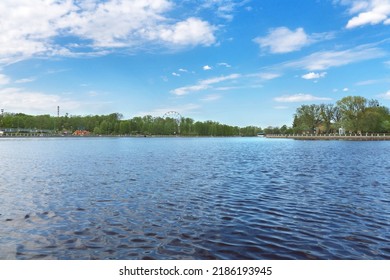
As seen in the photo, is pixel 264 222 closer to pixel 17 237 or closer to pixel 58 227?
pixel 58 227

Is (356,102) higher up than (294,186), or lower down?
higher up

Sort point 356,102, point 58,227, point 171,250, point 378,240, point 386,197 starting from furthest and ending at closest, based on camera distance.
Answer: point 356,102
point 386,197
point 58,227
point 378,240
point 171,250

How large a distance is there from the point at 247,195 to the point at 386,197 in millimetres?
9089

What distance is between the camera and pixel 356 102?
650 feet

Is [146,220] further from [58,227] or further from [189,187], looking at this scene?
[189,187]

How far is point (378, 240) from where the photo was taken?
42.3 feet

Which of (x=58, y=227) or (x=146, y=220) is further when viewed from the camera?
(x=146, y=220)

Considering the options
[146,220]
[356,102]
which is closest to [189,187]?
[146,220]

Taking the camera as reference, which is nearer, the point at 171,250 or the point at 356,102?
the point at 171,250
